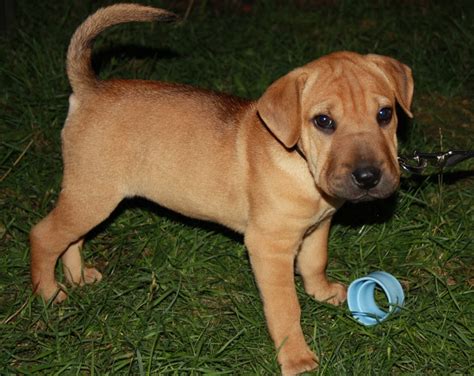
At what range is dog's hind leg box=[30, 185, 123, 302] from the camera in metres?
4.96

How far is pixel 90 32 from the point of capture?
4949 mm

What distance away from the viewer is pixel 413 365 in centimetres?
455

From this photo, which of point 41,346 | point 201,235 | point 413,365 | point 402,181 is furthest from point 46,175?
point 413,365

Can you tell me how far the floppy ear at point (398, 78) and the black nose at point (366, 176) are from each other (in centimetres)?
61

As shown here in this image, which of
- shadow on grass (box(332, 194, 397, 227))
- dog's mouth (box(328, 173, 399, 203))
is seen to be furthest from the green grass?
dog's mouth (box(328, 173, 399, 203))

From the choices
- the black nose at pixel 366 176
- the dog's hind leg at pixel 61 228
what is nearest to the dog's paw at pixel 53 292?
the dog's hind leg at pixel 61 228

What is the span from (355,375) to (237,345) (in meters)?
0.78

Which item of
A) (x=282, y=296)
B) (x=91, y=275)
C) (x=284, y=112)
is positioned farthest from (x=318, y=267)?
(x=91, y=275)

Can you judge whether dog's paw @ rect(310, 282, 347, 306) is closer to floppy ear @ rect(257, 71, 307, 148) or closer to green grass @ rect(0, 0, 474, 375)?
green grass @ rect(0, 0, 474, 375)

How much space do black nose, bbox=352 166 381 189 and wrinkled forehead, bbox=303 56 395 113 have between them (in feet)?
1.26

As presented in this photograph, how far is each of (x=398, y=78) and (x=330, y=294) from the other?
1.64m

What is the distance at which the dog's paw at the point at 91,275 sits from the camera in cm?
542

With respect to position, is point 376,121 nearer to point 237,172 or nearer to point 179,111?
point 237,172

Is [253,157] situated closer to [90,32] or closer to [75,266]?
[90,32]
